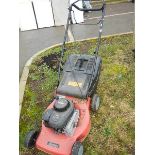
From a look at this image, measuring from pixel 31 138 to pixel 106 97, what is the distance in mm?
1769

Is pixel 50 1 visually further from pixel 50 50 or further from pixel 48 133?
pixel 48 133

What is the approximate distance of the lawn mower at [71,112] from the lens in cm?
419

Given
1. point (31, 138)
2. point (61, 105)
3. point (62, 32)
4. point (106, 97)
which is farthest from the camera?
point (62, 32)

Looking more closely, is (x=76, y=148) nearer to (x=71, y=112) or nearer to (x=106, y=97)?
(x=71, y=112)

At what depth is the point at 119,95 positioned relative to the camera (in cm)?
568

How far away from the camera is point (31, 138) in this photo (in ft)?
14.8

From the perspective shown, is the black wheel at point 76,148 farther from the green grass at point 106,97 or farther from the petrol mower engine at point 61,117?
the green grass at point 106,97

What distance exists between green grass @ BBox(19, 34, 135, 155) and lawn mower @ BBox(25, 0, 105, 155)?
1.02 ft

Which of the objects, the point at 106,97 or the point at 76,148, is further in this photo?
the point at 106,97

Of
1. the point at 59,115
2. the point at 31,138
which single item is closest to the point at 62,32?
Result: the point at 31,138

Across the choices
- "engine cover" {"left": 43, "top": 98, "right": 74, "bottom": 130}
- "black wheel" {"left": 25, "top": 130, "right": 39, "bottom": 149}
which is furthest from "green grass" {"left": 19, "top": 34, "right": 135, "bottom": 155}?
"engine cover" {"left": 43, "top": 98, "right": 74, "bottom": 130}

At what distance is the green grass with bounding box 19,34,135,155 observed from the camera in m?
4.75
